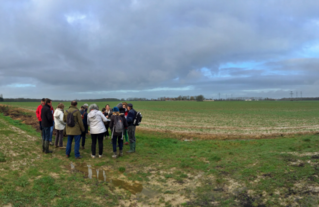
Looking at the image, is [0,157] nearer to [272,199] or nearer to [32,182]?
[32,182]

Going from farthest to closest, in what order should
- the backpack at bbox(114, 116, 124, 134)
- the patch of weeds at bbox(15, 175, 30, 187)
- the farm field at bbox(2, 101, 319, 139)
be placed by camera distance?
the farm field at bbox(2, 101, 319, 139) → the backpack at bbox(114, 116, 124, 134) → the patch of weeds at bbox(15, 175, 30, 187)

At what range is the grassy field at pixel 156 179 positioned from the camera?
488cm

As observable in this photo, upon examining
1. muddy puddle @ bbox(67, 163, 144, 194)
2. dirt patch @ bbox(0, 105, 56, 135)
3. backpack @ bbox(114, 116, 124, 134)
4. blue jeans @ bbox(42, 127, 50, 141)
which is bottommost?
muddy puddle @ bbox(67, 163, 144, 194)

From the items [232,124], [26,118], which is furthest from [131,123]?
[232,124]

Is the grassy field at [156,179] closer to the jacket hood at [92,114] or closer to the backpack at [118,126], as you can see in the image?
the backpack at [118,126]

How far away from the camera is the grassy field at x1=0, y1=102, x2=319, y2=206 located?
192 inches

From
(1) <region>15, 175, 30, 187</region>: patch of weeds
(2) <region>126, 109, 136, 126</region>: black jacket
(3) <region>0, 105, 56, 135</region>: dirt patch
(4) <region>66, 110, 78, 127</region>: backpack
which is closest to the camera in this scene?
(1) <region>15, 175, 30, 187</region>: patch of weeds

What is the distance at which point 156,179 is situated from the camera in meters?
6.44

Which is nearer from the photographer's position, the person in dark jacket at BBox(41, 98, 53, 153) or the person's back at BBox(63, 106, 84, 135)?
the person's back at BBox(63, 106, 84, 135)

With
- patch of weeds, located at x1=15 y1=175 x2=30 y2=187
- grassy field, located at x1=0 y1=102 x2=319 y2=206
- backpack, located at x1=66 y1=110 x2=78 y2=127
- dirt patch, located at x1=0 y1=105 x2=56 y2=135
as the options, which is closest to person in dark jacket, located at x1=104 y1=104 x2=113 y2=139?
grassy field, located at x1=0 y1=102 x2=319 y2=206

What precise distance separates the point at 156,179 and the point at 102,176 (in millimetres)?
Answer: 1747

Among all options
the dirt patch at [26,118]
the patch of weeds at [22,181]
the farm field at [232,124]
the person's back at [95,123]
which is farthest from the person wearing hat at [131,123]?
the farm field at [232,124]

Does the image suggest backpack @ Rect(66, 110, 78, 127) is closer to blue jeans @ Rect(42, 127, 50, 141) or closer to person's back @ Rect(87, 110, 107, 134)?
person's back @ Rect(87, 110, 107, 134)

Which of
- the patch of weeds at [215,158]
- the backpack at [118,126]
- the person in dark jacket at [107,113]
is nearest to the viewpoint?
the patch of weeds at [215,158]
